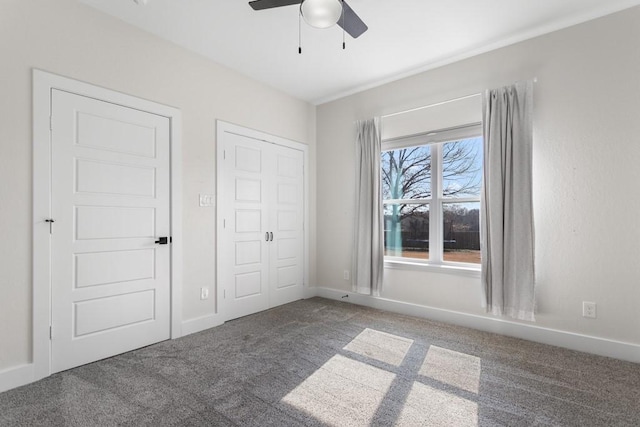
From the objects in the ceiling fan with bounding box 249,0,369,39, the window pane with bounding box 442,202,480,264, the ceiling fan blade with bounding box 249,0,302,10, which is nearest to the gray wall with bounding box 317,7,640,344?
the window pane with bounding box 442,202,480,264

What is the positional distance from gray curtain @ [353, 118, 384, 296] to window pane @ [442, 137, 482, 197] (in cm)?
78

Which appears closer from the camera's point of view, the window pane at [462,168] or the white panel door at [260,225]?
the window pane at [462,168]

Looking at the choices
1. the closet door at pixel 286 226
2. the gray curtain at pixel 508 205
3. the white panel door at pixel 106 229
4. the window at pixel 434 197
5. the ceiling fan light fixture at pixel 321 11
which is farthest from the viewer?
the closet door at pixel 286 226

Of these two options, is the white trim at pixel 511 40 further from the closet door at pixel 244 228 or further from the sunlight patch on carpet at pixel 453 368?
the sunlight patch on carpet at pixel 453 368

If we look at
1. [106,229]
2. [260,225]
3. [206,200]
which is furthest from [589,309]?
[106,229]

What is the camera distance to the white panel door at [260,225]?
3.50 m

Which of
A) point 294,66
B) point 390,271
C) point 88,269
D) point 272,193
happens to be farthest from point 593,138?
point 88,269

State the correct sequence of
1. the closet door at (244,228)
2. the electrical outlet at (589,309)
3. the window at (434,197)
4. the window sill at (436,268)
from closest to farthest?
the electrical outlet at (589,309)
the window sill at (436,268)
the window at (434,197)
the closet door at (244,228)

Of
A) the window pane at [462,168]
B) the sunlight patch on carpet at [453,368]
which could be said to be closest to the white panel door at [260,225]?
the window pane at [462,168]

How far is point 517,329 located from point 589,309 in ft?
1.94

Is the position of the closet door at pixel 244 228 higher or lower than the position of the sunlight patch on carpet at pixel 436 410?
higher

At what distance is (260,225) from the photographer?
3.86 metres

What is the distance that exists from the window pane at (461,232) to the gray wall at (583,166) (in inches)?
11.3

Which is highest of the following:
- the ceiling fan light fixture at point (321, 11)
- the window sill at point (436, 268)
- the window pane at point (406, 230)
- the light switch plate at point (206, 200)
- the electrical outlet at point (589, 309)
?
the ceiling fan light fixture at point (321, 11)
